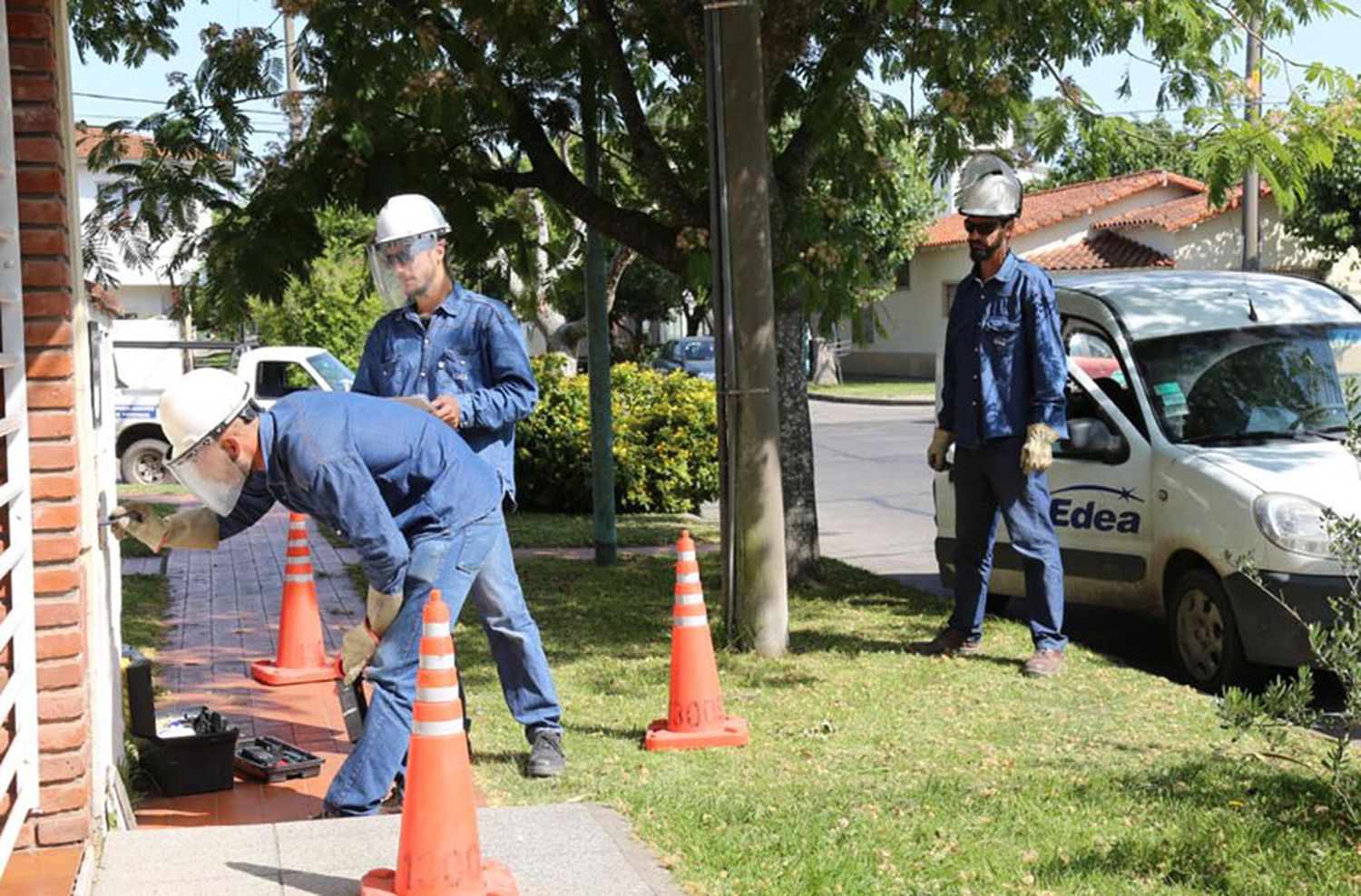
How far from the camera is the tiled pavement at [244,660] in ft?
20.0

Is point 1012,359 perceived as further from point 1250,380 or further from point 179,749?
point 179,749

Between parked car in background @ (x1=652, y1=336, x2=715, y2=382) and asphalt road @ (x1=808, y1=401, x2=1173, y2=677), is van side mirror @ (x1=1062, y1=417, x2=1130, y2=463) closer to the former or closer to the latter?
asphalt road @ (x1=808, y1=401, x2=1173, y2=677)

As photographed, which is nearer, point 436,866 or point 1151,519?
point 436,866

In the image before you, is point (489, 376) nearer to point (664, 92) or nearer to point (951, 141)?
point (951, 141)

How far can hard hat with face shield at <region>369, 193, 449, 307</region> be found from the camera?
6.10 metres

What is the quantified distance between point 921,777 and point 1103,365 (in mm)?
4119

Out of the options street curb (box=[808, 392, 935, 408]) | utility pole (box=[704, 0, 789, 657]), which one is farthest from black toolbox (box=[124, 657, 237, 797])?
street curb (box=[808, 392, 935, 408])

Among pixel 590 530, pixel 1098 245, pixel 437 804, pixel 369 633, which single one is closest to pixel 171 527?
pixel 369 633

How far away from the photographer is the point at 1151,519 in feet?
27.0

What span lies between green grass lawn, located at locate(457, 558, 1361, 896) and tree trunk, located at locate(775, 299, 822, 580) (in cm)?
135

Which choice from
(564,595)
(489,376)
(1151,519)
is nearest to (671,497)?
(564,595)

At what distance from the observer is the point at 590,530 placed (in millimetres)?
14539

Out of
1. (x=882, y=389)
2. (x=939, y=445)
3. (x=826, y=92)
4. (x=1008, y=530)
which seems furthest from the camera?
(x=882, y=389)

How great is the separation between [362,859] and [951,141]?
21.2ft
